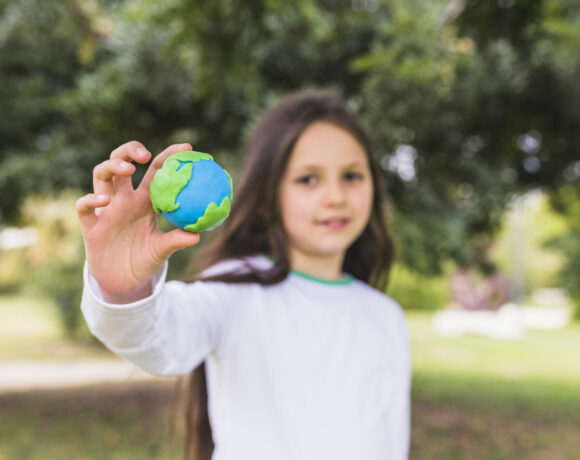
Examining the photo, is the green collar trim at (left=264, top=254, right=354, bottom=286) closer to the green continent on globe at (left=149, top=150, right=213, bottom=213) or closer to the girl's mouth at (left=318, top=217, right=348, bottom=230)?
the girl's mouth at (left=318, top=217, right=348, bottom=230)

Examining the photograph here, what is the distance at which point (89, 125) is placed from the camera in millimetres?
5352

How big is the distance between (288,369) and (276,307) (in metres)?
A: 0.21

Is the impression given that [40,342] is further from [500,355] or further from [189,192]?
[189,192]

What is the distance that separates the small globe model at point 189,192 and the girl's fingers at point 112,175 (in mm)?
69

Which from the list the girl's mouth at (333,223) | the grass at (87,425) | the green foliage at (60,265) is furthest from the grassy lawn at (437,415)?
the girl's mouth at (333,223)

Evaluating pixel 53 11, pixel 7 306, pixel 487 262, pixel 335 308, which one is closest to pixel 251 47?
pixel 335 308

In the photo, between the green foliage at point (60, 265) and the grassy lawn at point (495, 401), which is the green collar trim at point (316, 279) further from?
the green foliage at point (60, 265)

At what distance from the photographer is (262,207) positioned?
2301 mm

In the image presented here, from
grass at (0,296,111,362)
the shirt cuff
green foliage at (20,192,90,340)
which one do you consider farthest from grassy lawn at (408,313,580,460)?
grass at (0,296,111,362)

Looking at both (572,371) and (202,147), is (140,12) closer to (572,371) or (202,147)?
(202,147)

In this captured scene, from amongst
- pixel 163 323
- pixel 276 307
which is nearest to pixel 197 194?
pixel 163 323

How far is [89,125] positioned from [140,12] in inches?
77.7

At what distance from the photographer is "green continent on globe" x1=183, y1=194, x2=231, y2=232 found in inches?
54.5

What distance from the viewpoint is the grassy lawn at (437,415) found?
6.46 meters
